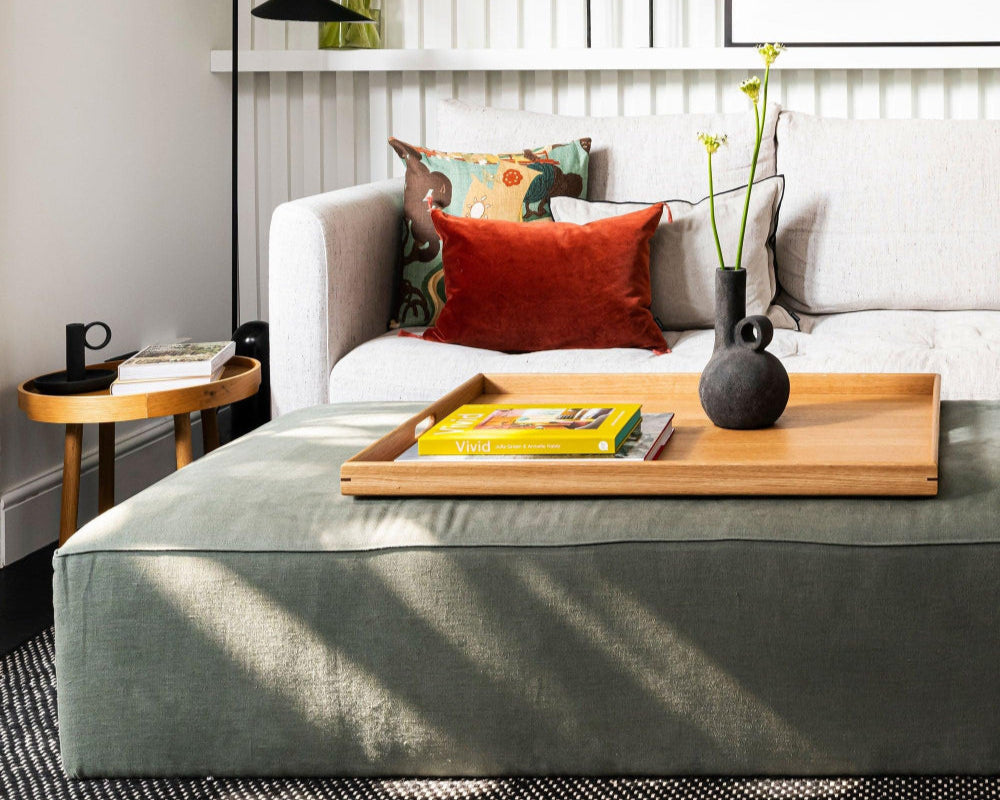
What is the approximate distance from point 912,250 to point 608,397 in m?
1.11

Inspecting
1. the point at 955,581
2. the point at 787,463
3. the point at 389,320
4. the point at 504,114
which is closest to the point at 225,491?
the point at 787,463

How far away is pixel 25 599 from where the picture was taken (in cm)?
203

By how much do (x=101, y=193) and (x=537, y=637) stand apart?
1842 millimetres

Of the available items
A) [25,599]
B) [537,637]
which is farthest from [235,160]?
[537,637]

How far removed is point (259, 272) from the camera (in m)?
3.48

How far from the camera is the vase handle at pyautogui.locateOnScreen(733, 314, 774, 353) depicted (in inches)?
56.7

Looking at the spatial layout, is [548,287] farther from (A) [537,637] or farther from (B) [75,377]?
(A) [537,637]

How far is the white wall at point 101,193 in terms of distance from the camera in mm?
2262

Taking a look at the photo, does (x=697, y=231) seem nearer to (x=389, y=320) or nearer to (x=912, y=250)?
(x=912, y=250)

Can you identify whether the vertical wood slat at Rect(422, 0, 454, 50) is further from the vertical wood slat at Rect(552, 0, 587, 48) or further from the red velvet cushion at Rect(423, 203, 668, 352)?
the red velvet cushion at Rect(423, 203, 668, 352)

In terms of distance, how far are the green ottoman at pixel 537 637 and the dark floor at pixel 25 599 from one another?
0.67 meters

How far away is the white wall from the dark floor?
2.0 inches

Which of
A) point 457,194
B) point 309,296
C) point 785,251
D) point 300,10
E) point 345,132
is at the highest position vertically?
point 300,10

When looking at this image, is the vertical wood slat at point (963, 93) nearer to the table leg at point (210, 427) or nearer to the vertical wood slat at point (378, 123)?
the vertical wood slat at point (378, 123)
